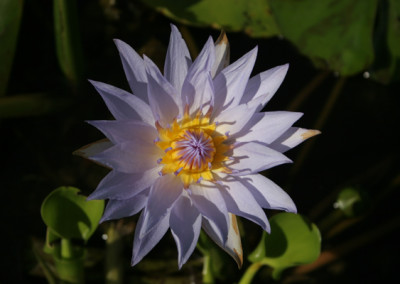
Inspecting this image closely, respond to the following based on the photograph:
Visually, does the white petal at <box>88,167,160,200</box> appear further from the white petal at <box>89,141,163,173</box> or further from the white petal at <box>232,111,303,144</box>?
the white petal at <box>232,111,303,144</box>

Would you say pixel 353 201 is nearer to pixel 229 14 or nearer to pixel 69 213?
pixel 229 14

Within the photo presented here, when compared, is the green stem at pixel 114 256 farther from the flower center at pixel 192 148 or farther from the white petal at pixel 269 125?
the white petal at pixel 269 125

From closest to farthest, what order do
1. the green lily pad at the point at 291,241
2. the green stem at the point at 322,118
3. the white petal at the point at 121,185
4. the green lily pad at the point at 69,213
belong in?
1. the white petal at the point at 121,185
2. the green lily pad at the point at 69,213
3. the green lily pad at the point at 291,241
4. the green stem at the point at 322,118

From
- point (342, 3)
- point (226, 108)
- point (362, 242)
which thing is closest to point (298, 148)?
point (362, 242)

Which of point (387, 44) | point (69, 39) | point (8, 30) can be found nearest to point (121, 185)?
point (69, 39)

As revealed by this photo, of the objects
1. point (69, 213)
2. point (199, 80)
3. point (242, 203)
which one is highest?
point (199, 80)

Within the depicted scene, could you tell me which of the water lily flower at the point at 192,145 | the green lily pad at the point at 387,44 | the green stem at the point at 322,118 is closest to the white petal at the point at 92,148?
the water lily flower at the point at 192,145
